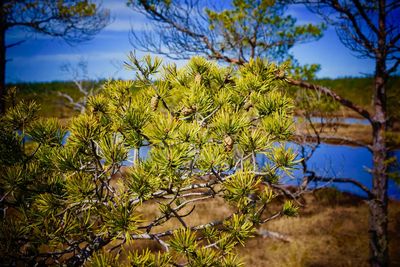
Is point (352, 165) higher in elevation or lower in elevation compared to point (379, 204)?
lower

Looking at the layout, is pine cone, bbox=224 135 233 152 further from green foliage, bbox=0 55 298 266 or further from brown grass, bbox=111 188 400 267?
brown grass, bbox=111 188 400 267

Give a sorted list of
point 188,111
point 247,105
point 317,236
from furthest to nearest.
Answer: point 317,236
point 247,105
point 188,111

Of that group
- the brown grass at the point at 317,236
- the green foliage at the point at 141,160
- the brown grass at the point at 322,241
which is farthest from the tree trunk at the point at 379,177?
the green foliage at the point at 141,160

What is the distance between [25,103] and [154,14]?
163 inches

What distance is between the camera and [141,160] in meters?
1.68

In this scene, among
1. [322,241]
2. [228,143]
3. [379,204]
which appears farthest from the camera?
[322,241]

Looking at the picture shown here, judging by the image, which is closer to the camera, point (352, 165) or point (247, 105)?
point (247, 105)

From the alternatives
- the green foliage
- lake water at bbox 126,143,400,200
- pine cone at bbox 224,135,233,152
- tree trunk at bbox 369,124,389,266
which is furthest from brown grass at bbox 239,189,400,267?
pine cone at bbox 224,135,233,152

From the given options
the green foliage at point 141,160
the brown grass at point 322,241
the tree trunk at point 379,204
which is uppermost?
the green foliage at point 141,160

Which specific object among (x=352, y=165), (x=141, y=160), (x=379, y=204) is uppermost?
(x=141, y=160)

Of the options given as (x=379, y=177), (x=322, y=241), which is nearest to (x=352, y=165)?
(x=322, y=241)

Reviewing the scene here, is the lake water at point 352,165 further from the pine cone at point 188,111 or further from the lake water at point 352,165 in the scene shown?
the pine cone at point 188,111

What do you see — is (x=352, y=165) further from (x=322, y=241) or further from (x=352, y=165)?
(x=322, y=241)

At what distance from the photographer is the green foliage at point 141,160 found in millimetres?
1581
